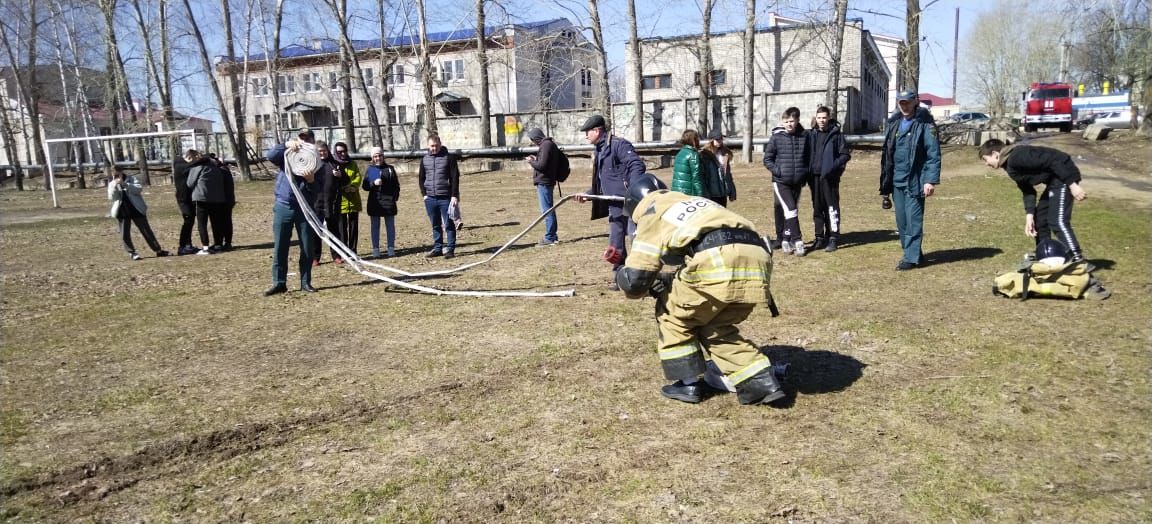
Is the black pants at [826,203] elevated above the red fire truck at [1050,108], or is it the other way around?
the red fire truck at [1050,108]

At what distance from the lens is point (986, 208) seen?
13.5m

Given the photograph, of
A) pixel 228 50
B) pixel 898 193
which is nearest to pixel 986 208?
pixel 898 193

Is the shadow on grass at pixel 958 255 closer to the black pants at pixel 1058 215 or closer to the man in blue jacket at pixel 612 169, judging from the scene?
the black pants at pixel 1058 215

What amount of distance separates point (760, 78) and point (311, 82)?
3649 cm

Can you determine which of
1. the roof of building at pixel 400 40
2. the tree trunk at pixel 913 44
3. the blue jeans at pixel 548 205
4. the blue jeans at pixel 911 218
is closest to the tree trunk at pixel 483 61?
the roof of building at pixel 400 40

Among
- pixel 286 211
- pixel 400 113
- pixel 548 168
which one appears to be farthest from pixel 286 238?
pixel 400 113

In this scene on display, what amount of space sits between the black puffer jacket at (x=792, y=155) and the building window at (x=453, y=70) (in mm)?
47415

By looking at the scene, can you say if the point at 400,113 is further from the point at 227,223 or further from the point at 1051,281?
the point at 1051,281

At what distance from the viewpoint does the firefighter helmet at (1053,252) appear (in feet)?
22.3

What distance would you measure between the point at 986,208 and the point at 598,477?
12.5 metres

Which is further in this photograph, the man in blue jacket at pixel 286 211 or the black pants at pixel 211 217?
the black pants at pixel 211 217

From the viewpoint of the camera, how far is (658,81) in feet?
150

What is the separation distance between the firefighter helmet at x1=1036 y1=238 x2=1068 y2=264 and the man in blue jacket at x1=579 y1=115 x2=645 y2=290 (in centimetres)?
402

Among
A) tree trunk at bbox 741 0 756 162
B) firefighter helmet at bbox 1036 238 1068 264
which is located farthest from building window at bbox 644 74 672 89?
firefighter helmet at bbox 1036 238 1068 264
